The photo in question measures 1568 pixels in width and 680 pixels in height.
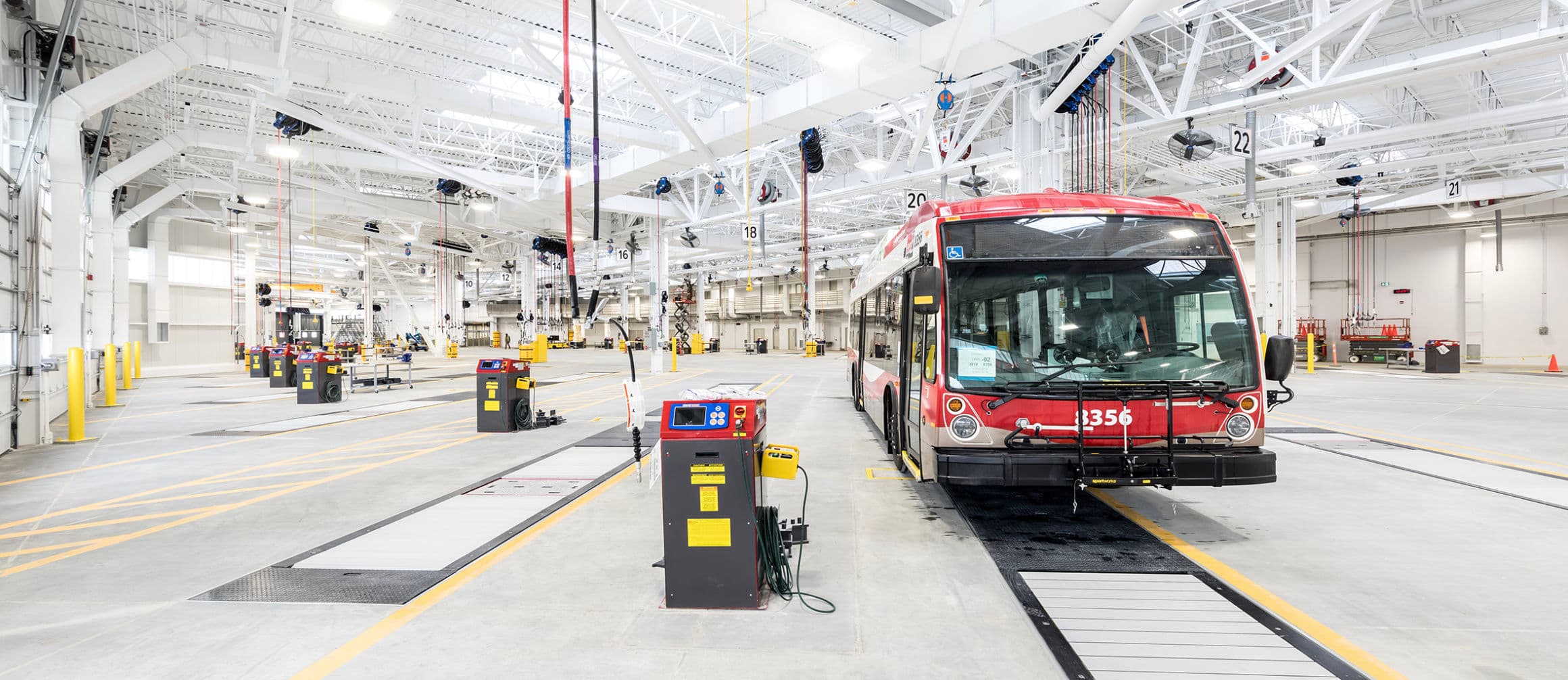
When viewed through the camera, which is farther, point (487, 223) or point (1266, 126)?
point (487, 223)

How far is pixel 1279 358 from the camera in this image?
504 cm

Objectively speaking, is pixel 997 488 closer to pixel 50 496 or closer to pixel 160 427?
pixel 50 496

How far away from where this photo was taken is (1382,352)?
98.6 ft

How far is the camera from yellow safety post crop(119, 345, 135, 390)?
834 inches

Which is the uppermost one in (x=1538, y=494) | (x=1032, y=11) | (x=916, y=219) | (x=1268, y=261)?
(x=1032, y=11)

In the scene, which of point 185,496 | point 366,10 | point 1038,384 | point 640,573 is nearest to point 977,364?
point 1038,384

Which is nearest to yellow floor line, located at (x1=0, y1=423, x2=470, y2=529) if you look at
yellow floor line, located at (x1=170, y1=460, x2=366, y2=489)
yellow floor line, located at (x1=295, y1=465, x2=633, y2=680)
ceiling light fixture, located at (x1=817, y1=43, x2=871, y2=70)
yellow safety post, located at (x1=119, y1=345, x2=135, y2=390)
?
yellow floor line, located at (x1=170, y1=460, x2=366, y2=489)

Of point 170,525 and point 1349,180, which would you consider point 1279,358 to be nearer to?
point 170,525

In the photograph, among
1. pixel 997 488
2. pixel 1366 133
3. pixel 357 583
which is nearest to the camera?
pixel 357 583

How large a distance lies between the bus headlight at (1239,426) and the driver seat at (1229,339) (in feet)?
1.50

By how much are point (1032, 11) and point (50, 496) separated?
12919 millimetres

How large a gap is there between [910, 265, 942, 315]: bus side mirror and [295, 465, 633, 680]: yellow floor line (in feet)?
11.6

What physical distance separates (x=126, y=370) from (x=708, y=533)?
88.3ft

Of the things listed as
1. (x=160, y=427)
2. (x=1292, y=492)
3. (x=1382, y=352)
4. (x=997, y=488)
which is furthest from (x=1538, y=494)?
(x=1382, y=352)
